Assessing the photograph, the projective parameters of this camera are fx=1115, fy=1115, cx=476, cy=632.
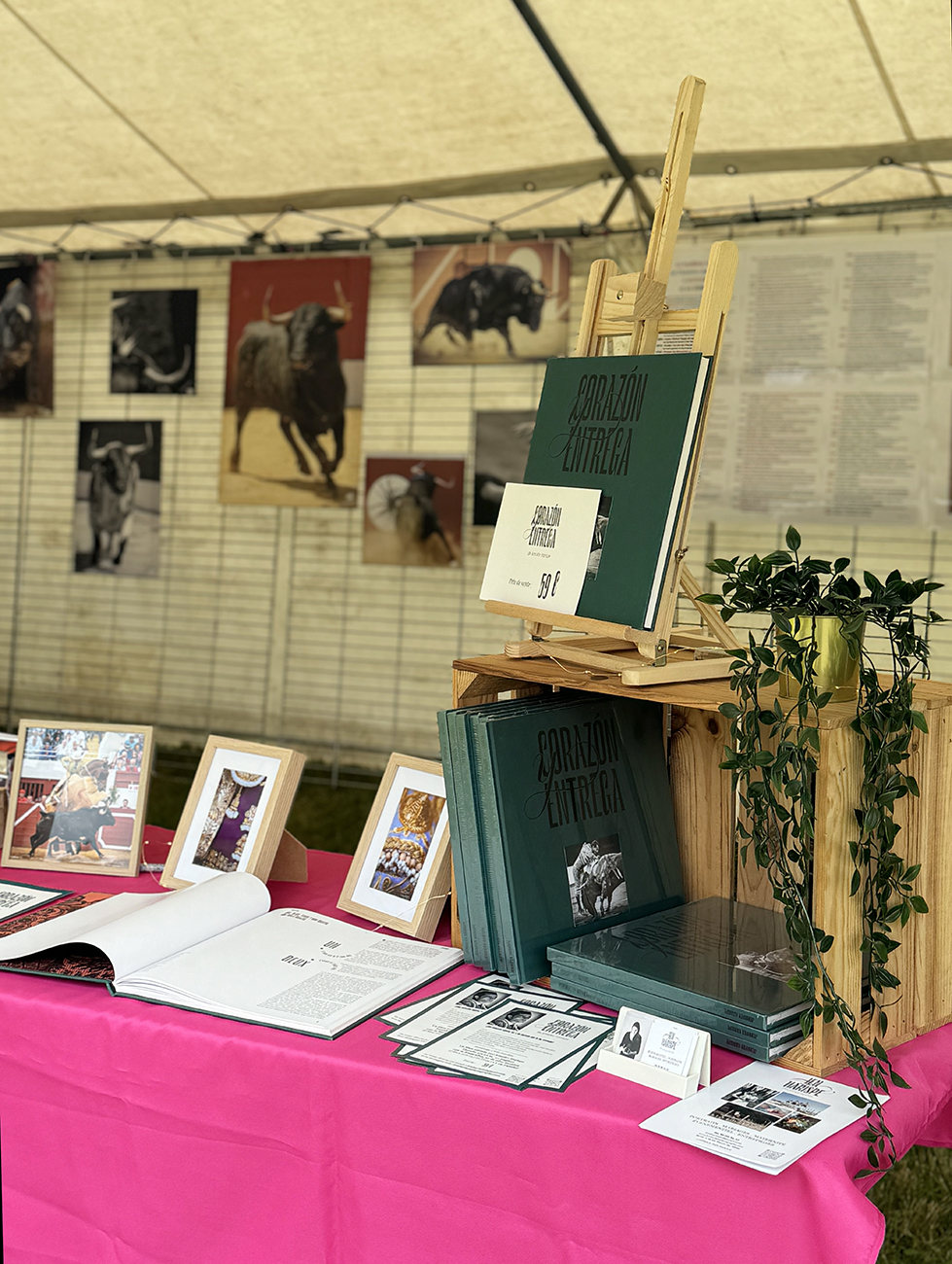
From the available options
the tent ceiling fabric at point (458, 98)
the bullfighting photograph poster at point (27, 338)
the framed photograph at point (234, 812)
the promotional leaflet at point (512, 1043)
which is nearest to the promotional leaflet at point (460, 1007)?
the promotional leaflet at point (512, 1043)

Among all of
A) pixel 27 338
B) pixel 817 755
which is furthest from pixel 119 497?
pixel 817 755

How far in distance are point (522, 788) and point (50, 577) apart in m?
4.28

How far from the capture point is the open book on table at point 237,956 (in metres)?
1.23

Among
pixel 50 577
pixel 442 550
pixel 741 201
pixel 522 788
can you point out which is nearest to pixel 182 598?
pixel 50 577

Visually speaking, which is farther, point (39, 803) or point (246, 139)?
point (246, 139)

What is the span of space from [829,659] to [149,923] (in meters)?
0.84

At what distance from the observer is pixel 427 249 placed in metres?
4.10

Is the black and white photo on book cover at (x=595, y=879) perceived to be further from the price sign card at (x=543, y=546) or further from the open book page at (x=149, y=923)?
the open book page at (x=149, y=923)

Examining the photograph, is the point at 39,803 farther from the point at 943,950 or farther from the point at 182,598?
the point at 182,598

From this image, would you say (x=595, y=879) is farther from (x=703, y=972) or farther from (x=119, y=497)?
(x=119, y=497)

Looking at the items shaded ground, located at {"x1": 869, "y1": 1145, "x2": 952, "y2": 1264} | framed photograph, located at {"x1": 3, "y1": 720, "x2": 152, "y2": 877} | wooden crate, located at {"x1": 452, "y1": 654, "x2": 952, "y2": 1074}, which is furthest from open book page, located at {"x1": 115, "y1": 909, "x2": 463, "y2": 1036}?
shaded ground, located at {"x1": 869, "y1": 1145, "x2": 952, "y2": 1264}

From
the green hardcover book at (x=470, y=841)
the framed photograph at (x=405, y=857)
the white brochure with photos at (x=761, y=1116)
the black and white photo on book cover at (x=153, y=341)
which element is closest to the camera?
the white brochure with photos at (x=761, y=1116)

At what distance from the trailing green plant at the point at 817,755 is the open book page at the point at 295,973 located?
0.46 meters

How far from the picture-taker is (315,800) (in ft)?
13.5
